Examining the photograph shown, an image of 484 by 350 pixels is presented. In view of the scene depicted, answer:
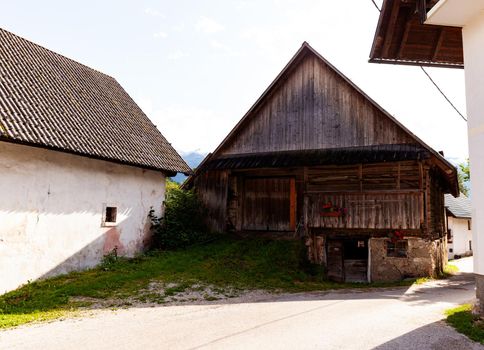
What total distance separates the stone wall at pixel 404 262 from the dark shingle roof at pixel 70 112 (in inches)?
352

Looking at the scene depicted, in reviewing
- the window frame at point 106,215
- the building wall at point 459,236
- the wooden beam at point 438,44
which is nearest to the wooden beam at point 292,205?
the window frame at point 106,215

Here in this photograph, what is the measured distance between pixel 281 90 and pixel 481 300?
12.1 m

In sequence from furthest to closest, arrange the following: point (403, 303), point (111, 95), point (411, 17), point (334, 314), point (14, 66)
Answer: point (111, 95) → point (14, 66) → point (403, 303) → point (411, 17) → point (334, 314)

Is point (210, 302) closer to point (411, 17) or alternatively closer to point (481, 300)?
point (481, 300)

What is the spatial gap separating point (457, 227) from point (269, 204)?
2117 centimetres

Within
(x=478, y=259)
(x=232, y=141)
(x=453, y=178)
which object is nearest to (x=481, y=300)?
(x=478, y=259)

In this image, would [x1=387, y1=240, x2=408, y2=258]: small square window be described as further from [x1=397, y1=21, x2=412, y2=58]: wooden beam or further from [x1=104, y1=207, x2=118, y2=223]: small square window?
[x1=104, y1=207, x2=118, y2=223]: small square window

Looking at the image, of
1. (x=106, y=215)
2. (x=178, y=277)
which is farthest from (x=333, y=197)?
(x=106, y=215)

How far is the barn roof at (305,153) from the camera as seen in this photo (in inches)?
564

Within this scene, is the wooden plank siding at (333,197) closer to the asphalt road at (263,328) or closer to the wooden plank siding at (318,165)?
the wooden plank siding at (318,165)

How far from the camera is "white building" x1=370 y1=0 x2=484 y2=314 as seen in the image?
303 inches

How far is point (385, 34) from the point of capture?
10.0m

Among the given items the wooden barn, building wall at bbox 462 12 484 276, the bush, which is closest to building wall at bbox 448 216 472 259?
the wooden barn

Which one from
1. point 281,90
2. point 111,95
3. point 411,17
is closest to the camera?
point 411,17
